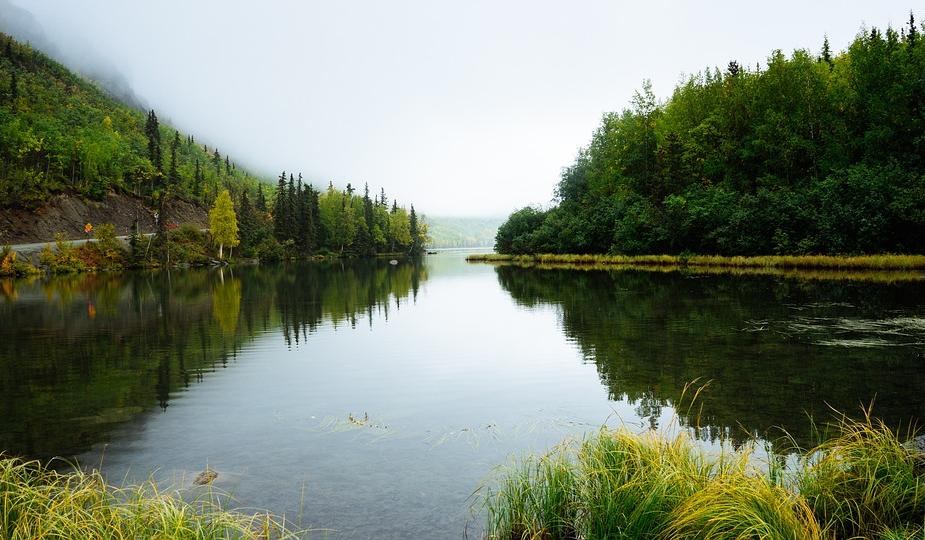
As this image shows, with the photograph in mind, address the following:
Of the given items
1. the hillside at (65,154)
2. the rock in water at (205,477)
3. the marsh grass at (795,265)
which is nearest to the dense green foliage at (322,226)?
the hillside at (65,154)

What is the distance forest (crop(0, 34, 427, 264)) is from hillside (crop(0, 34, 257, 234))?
0.19 meters

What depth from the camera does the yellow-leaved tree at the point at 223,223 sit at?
10025 centimetres

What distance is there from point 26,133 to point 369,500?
114416 millimetres

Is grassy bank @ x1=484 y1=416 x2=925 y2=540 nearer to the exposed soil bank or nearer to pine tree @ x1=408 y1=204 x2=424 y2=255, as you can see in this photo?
the exposed soil bank

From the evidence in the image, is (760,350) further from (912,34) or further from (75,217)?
(75,217)

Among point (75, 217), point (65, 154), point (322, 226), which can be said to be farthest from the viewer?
point (322, 226)

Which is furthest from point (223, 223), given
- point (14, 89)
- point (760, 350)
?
point (760, 350)

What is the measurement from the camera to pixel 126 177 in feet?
368

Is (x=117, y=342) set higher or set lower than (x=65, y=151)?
lower

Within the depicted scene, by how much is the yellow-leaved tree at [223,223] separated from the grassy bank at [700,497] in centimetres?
10382

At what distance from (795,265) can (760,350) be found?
3957 cm

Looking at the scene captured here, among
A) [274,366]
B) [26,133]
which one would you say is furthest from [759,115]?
[26,133]

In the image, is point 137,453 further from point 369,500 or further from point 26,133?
point 26,133

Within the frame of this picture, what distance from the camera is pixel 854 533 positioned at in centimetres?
573
